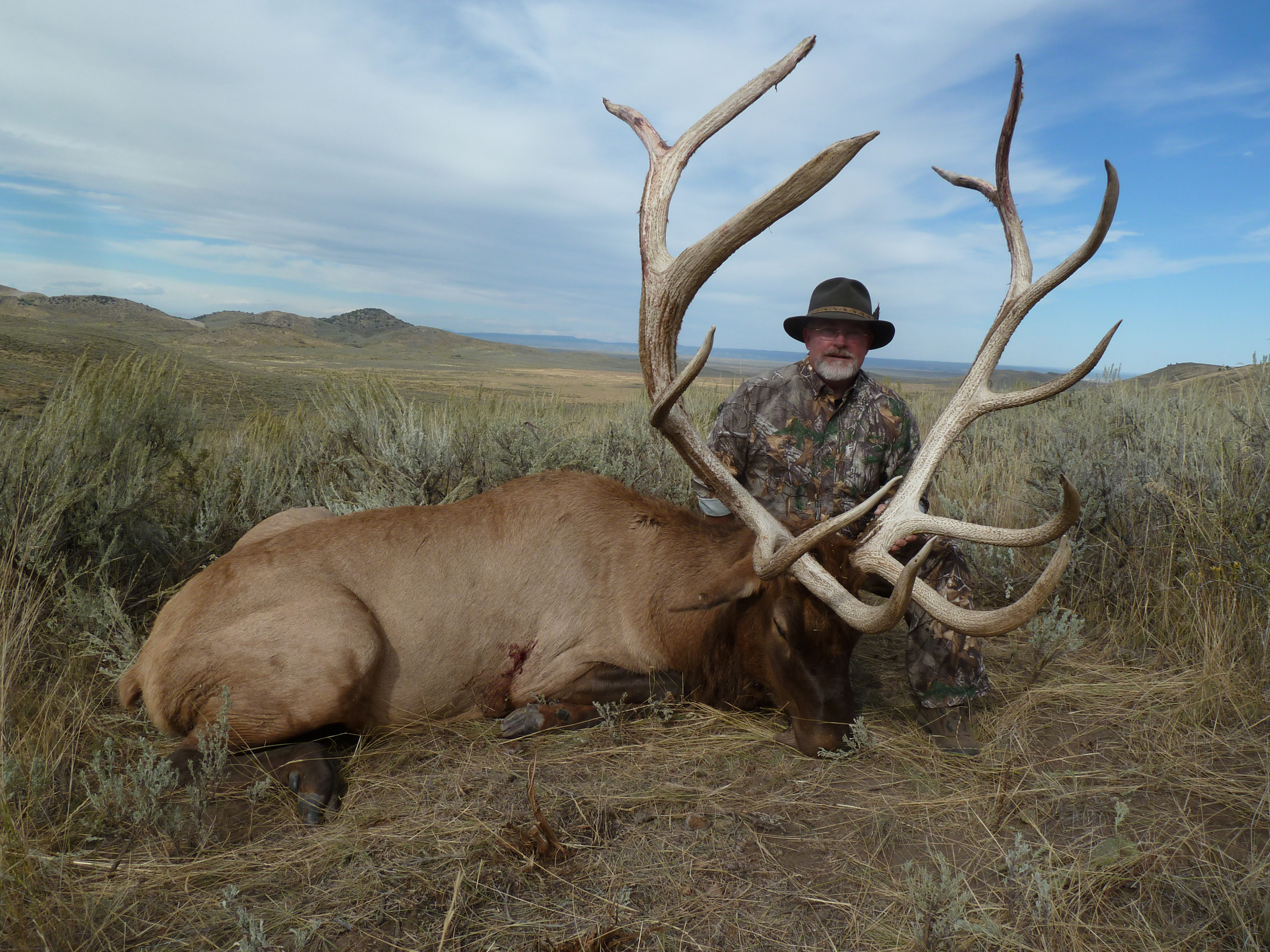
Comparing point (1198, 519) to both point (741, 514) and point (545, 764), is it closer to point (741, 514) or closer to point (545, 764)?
point (741, 514)

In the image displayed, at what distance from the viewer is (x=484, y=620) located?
140 inches

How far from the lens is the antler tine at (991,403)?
8.96 feet

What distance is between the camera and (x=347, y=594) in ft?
10.8

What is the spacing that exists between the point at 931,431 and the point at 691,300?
1306mm

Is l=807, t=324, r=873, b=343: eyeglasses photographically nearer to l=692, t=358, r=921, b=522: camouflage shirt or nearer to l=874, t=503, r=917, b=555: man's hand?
l=692, t=358, r=921, b=522: camouflage shirt

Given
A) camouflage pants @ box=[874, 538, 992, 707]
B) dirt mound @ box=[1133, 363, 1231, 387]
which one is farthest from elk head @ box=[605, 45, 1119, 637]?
dirt mound @ box=[1133, 363, 1231, 387]

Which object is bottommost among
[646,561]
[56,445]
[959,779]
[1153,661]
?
[959,779]

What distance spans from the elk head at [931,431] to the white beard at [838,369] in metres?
1.08

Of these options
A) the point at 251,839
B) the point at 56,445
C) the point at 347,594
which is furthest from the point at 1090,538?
the point at 56,445

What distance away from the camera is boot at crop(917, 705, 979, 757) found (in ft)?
10.8

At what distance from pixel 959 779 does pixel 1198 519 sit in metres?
2.53

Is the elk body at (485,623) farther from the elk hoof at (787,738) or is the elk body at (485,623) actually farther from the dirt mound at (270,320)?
the dirt mound at (270,320)

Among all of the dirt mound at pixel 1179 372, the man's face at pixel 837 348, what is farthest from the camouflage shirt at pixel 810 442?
the dirt mound at pixel 1179 372

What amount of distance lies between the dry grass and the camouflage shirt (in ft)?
3.53
